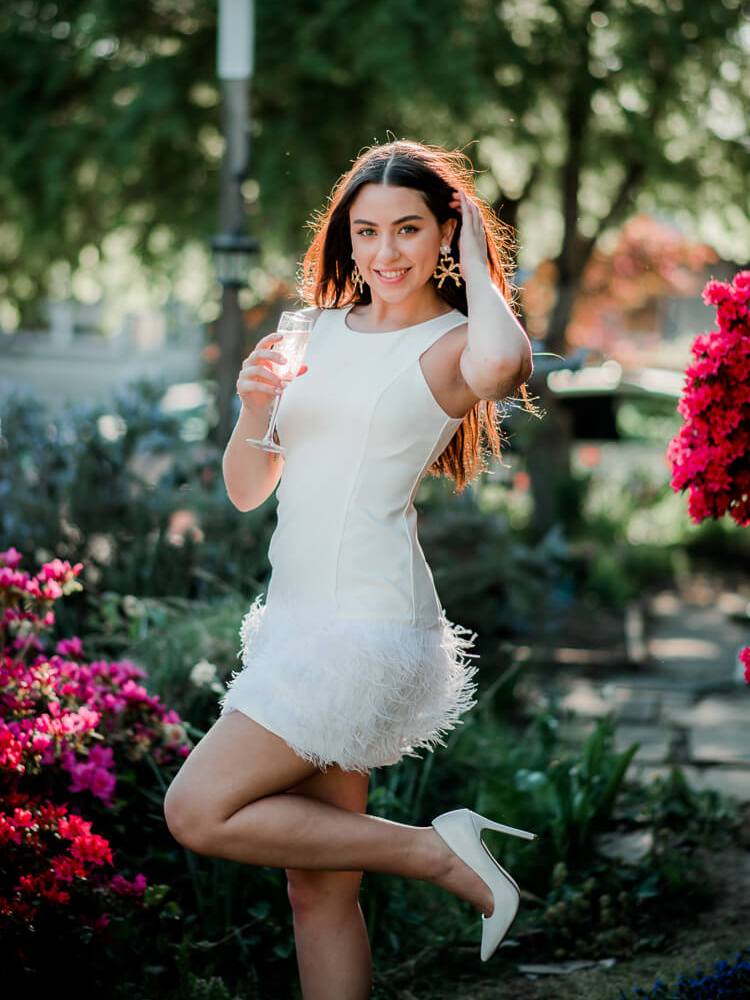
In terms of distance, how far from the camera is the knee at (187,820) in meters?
2.54

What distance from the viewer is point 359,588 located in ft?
8.64

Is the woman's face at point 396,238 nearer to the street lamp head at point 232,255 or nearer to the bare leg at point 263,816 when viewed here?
the bare leg at point 263,816

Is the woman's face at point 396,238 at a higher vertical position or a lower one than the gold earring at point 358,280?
higher

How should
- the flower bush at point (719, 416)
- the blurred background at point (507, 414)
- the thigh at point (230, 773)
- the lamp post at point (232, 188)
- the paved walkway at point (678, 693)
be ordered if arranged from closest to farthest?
the thigh at point (230, 773) < the flower bush at point (719, 416) < the blurred background at point (507, 414) < the paved walkway at point (678, 693) < the lamp post at point (232, 188)

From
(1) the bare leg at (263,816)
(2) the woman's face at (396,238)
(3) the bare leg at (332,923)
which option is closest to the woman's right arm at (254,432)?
(2) the woman's face at (396,238)

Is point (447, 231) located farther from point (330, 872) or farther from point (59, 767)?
point (59, 767)

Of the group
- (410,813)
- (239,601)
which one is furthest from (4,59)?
(410,813)

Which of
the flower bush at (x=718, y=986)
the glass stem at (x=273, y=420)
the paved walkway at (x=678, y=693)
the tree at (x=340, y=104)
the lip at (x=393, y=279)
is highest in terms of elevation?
the tree at (x=340, y=104)

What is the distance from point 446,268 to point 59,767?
4.59 ft

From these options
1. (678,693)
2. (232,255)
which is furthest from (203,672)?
(232,255)

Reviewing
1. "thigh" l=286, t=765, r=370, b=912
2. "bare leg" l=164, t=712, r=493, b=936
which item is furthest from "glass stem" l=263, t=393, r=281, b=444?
"thigh" l=286, t=765, r=370, b=912

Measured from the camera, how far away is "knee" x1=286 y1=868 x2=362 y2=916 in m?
2.80

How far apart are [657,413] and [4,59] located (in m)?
6.29

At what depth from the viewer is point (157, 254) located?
974cm
